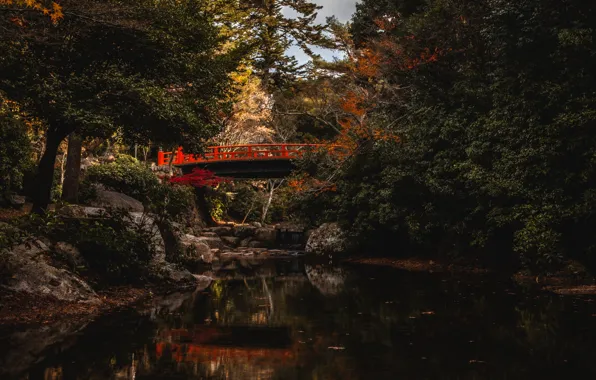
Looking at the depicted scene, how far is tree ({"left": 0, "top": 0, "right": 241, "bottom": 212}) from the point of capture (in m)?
11.8

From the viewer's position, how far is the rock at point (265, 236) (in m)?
32.2

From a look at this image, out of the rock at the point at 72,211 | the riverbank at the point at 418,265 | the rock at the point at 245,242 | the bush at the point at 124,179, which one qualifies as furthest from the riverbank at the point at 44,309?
the rock at the point at 245,242

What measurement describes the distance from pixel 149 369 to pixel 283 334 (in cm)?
241

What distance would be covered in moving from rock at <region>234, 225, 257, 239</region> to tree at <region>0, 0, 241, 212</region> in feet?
55.9

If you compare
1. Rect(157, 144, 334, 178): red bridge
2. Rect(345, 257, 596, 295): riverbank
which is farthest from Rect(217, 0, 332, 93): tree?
Rect(345, 257, 596, 295): riverbank

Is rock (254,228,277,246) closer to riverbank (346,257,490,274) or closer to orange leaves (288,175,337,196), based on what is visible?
orange leaves (288,175,337,196)

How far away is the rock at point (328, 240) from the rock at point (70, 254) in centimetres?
1555

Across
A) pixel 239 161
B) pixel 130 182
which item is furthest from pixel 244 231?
pixel 130 182

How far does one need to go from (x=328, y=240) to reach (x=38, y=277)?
17.7 m

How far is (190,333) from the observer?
7.64 meters

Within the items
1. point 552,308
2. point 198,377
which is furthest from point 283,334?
point 552,308

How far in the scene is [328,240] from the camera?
25938 mm

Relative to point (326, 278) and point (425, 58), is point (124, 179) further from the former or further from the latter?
point (425, 58)

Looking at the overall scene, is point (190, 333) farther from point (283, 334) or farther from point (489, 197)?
point (489, 197)
